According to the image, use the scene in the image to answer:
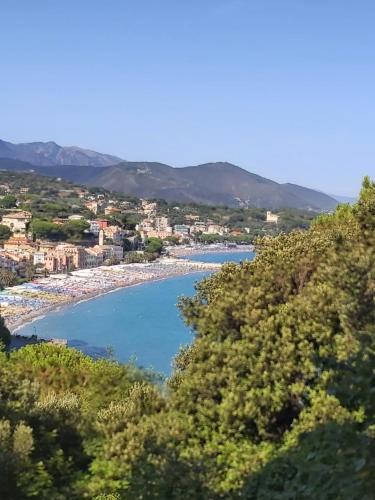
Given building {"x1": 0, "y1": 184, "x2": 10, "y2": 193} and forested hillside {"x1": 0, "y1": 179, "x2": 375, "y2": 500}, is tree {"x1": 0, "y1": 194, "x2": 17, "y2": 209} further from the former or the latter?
forested hillside {"x1": 0, "y1": 179, "x2": 375, "y2": 500}

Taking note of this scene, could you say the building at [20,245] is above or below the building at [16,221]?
below

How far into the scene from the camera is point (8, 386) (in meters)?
5.68

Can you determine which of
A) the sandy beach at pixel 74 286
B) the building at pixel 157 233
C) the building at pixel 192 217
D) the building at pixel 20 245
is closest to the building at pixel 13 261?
the building at pixel 20 245

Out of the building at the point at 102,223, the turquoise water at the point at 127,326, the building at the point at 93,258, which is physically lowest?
the turquoise water at the point at 127,326

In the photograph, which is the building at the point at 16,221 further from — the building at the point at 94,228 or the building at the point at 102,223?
the building at the point at 102,223

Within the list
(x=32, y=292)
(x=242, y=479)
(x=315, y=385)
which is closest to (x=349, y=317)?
(x=315, y=385)

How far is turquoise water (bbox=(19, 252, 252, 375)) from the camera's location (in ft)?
94.2

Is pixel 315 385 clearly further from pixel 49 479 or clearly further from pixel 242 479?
pixel 49 479

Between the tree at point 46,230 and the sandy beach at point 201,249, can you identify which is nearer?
the tree at point 46,230

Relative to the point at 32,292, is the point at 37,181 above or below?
above

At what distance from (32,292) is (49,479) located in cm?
3529

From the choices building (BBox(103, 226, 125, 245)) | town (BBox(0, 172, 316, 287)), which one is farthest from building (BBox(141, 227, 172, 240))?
building (BBox(103, 226, 125, 245))

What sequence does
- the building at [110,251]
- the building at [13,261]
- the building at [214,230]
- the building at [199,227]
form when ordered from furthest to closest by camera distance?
the building at [214,230] → the building at [199,227] → the building at [110,251] → the building at [13,261]

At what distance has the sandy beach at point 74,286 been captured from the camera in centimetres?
3338
